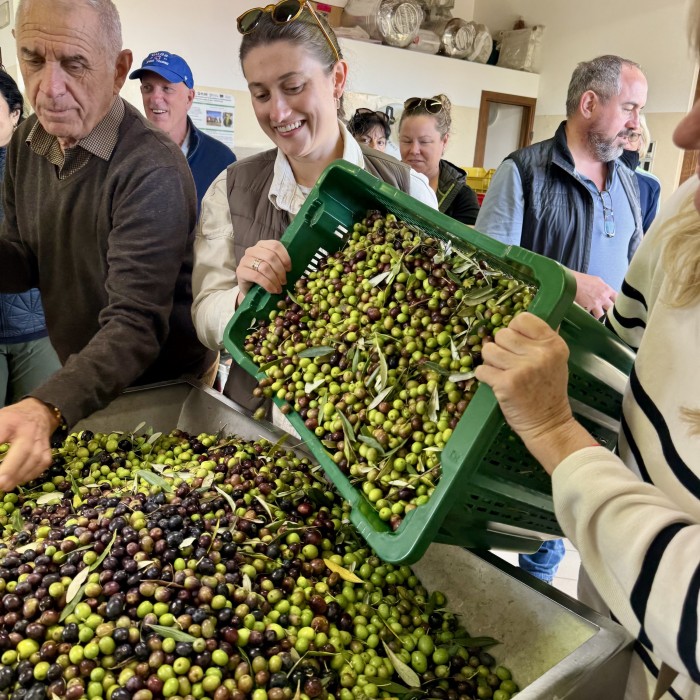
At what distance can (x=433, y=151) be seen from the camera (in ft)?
11.6

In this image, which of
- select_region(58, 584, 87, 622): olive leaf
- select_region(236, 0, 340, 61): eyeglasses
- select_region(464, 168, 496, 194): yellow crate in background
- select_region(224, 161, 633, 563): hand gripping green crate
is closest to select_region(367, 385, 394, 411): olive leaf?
select_region(224, 161, 633, 563): hand gripping green crate

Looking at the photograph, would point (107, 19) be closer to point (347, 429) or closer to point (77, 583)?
point (347, 429)

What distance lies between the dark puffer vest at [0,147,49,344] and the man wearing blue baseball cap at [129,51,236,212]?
3.63ft

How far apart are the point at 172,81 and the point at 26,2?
2148 millimetres

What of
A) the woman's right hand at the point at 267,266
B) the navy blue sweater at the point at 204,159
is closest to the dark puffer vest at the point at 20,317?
the navy blue sweater at the point at 204,159

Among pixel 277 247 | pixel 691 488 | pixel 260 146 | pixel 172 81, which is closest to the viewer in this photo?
pixel 691 488

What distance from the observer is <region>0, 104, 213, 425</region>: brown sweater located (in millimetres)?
1597

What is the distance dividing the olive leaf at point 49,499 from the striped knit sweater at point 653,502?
110cm

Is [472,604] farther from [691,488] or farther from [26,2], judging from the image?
[26,2]

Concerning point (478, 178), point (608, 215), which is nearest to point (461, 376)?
point (608, 215)

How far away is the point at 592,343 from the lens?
1.18 meters

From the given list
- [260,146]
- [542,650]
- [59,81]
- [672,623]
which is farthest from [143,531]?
[260,146]

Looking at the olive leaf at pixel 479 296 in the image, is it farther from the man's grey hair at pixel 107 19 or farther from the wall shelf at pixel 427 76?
the wall shelf at pixel 427 76

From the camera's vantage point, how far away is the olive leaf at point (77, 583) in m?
1.06
